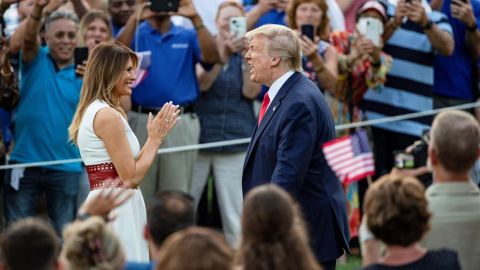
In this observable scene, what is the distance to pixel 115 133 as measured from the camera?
26.0 ft

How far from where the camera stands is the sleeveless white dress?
803 cm

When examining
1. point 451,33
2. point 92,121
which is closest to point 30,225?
point 92,121

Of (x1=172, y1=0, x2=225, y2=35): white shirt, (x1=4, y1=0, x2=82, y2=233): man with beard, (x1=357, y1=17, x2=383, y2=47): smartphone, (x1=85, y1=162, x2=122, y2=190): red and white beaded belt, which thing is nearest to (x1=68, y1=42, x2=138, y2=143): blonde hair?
(x1=85, y1=162, x2=122, y2=190): red and white beaded belt

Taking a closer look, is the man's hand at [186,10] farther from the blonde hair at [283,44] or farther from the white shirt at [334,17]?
the blonde hair at [283,44]

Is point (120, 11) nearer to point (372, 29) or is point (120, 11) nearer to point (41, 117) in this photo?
point (41, 117)

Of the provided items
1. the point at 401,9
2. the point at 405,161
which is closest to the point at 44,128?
the point at 401,9

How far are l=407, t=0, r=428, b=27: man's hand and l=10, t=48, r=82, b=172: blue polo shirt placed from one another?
3.29 meters

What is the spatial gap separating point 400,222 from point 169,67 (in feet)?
19.4

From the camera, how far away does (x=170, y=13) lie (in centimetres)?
1108

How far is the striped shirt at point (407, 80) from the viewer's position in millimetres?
11797

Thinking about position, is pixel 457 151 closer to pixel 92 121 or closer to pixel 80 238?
pixel 80 238

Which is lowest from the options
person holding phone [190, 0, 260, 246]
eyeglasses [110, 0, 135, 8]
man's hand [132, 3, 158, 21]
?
person holding phone [190, 0, 260, 246]

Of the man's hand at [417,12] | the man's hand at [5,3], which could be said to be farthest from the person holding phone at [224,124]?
the man's hand at [5,3]

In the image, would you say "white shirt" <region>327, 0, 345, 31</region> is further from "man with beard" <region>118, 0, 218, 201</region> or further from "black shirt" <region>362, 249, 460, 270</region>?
"black shirt" <region>362, 249, 460, 270</region>
